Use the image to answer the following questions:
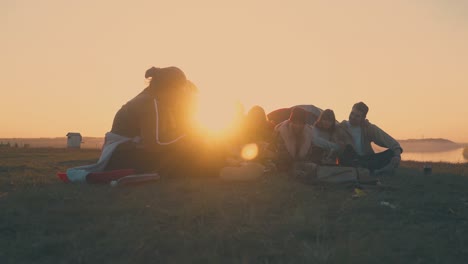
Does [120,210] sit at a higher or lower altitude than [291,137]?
lower

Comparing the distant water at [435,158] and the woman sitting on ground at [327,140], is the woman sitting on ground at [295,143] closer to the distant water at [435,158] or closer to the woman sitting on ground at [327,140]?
the woman sitting on ground at [327,140]

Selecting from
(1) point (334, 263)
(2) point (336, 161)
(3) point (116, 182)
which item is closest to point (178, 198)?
(3) point (116, 182)

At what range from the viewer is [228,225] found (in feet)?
13.0

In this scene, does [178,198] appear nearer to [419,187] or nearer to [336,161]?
[419,187]

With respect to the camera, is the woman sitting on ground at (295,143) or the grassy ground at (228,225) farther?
the woman sitting on ground at (295,143)

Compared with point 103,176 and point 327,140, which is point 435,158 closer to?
point 327,140

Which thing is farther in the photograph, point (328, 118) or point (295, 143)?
point (328, 118)

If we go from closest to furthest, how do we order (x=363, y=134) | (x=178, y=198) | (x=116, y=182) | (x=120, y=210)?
(x=120, y=210)
(x=178, y=198)
(x=116, y=182)
(x=363, y=134)

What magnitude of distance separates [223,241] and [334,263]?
34.3 inches

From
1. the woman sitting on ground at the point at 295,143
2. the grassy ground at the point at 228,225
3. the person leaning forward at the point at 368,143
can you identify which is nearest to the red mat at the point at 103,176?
the grassy ground at the point at 228,225

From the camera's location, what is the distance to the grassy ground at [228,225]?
3178mm

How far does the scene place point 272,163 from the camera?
352 inches

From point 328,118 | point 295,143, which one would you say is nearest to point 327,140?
point 328,118

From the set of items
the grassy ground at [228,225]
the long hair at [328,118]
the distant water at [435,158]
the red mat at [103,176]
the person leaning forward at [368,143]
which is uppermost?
the long hair at [328,118]
